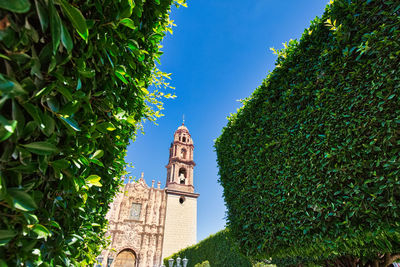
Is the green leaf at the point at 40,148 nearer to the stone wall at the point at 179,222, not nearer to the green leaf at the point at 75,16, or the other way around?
the green leaf at the point at 75,16

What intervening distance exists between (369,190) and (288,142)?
1267 millimetres

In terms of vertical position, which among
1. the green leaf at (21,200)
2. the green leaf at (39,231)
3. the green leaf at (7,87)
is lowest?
the green leaf at (39,231)

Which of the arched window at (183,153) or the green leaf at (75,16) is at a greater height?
the arched window at (183,153)

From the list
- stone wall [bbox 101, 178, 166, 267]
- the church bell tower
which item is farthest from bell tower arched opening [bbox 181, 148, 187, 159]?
stone wall [bbox 101, 178, 166, 267]

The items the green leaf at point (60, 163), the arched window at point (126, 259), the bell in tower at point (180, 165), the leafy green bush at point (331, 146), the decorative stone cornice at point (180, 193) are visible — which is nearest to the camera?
the green leaf at point (60, 163)

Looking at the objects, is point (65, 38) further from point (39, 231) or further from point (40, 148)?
point (39, 231)

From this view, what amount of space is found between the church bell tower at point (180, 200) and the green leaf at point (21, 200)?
75.5 feet

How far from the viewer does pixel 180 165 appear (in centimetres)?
2388

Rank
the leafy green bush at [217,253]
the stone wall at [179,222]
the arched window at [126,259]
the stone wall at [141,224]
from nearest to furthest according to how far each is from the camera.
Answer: the leafy green bush at [217,253] → the arched window at [126,259] → the stone wall at [141,224] → the stone wall at [179,222]

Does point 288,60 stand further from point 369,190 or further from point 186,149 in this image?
point 186,149

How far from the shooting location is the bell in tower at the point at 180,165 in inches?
913

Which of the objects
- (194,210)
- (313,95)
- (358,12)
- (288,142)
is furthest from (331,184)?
(194,210)

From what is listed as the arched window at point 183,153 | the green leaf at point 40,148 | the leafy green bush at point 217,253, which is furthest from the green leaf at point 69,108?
the arched window at point 183,153

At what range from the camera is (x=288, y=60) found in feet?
11.9
